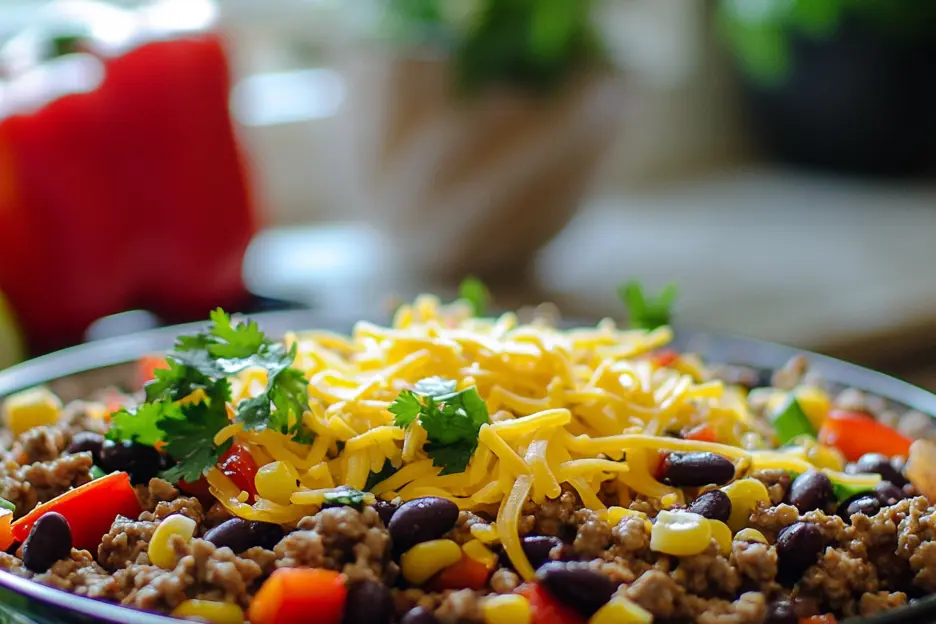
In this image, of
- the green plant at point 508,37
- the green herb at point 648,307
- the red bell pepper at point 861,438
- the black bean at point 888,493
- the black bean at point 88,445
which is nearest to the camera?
the black bean at point 888,493

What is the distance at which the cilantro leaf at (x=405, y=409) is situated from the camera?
163cm

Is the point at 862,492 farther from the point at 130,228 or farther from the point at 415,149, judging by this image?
the point at 130,228

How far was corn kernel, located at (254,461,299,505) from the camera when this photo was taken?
154 cm

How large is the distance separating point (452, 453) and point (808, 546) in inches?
Answer: 20.1

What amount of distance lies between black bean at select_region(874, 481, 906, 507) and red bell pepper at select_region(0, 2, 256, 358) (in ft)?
8.71

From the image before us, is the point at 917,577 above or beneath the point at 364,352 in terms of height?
beneath

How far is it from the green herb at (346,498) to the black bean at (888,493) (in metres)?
0.80

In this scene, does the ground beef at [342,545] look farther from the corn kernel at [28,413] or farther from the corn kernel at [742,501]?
the corn kernel at [28,413]

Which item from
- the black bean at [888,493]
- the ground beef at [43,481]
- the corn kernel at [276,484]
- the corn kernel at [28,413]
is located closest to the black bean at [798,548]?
the black bean at [888,493]

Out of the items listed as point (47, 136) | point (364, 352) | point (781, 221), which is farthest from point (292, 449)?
point (781, 221)

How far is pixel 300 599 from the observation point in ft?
4.26

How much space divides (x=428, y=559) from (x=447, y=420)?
10.1 inches

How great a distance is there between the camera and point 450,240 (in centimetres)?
409

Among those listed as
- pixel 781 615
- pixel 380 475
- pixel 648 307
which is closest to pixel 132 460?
pixel 380 475
